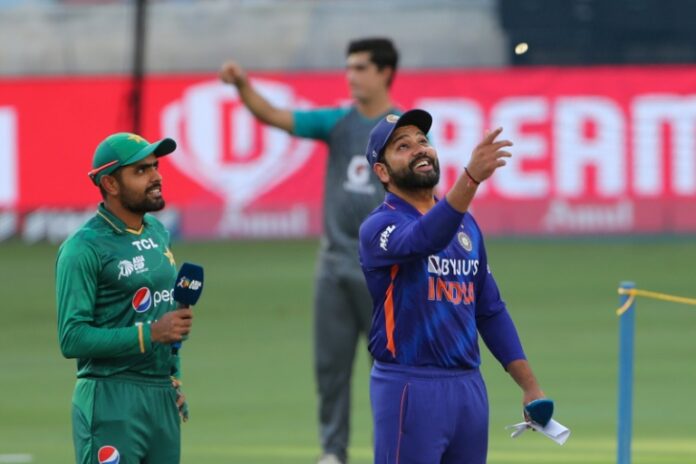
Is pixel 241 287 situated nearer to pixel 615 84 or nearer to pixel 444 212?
pixel 615 84

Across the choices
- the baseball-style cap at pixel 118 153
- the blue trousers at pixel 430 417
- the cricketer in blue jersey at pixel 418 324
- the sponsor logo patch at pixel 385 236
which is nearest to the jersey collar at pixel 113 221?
the baseball-style cap at pixel 118 153

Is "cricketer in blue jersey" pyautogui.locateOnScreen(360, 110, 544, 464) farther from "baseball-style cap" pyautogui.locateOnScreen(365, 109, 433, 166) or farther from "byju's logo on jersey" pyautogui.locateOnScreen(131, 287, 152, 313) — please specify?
"byju's logo on jersey" pyautogui.locateOnScreen(131, 287, 152, 313)

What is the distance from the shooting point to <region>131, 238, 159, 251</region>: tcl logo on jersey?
7.05 metres

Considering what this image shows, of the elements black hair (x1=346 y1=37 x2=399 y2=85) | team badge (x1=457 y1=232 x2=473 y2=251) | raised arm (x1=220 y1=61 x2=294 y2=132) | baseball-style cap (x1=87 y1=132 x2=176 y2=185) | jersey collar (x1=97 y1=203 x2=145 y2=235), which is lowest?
team badge (x1=457 y1=232 x2=473 y2=251)

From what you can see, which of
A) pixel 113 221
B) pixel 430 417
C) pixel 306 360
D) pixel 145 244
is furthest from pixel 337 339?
pixel 306 360

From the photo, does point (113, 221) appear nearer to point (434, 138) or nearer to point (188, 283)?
point (188, 283)

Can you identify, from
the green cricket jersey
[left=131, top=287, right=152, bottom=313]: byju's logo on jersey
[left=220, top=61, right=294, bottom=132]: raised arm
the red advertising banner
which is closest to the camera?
the green cricket jersey

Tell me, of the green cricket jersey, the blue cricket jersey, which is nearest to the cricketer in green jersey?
the green cricket jersey

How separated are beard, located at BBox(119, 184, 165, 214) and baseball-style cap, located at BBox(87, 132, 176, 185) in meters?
0.12

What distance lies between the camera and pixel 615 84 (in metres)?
24.7

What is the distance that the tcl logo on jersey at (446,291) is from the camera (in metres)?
6.61

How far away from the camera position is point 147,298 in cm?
704

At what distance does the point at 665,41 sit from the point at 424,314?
20.3 meters

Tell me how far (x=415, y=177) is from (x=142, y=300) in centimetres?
127
